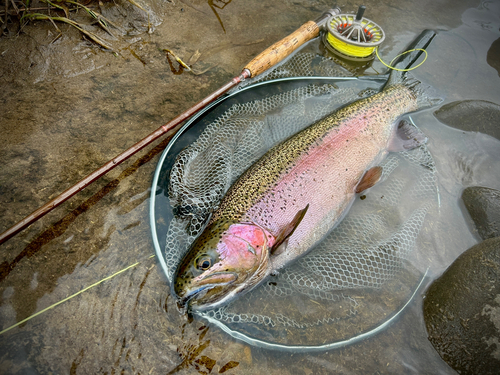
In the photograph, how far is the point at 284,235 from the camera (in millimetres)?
2246

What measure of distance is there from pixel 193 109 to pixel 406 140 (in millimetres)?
2253

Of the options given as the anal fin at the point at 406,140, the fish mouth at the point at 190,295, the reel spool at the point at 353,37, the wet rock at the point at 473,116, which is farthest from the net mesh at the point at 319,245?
the reel spool at the point at 353,37

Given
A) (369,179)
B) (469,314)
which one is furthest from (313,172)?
(469,314)

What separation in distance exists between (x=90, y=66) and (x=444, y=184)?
4.31 meters

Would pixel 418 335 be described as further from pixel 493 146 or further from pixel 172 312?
pixel 493 146

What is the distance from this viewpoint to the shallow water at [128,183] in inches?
81.1

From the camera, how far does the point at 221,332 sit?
2.18 m

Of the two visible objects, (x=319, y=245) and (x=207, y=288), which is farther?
(x=319, y=245)

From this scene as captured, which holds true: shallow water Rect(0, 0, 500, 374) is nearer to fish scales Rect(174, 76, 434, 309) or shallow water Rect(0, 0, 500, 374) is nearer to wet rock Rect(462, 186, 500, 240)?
wet rock Rect(462, 186, 500, 240)


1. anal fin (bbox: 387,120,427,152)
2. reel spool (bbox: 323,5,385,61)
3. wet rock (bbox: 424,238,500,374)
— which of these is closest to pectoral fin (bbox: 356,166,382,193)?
anal fin (bbox: 387,120,427,152)

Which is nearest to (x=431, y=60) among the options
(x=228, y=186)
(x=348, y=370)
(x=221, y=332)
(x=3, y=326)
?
(x=228, y=186)

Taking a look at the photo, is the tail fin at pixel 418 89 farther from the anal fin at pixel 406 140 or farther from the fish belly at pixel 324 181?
the fish belly at pixel 324 181

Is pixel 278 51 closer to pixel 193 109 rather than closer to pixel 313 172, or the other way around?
pixel 193 109

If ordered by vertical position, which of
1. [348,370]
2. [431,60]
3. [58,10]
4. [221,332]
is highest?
[58,10]
